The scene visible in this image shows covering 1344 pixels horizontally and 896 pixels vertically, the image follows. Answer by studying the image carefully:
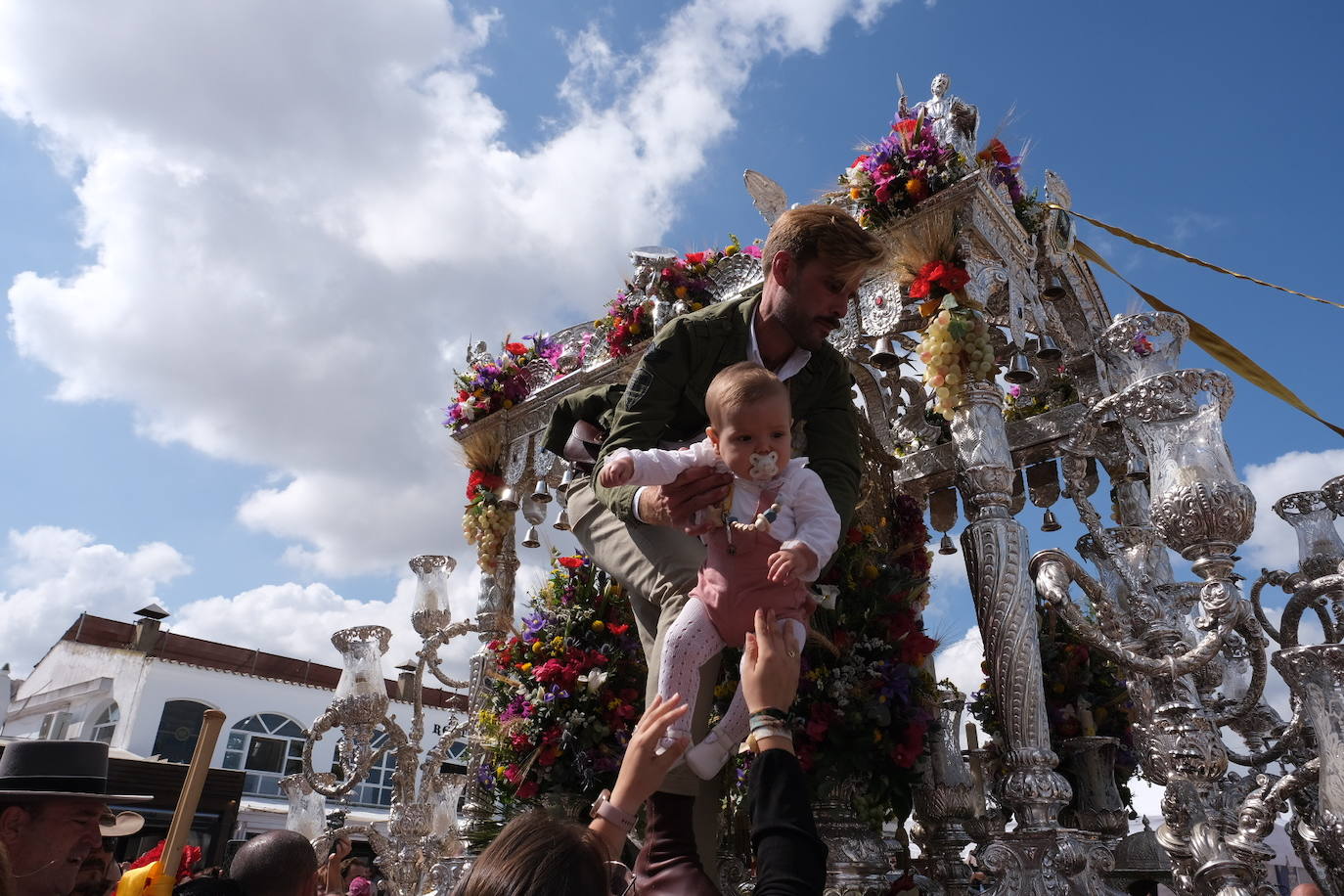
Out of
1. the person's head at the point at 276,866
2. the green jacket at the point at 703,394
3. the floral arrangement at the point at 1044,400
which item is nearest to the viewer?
the person's head at the point at 276,866

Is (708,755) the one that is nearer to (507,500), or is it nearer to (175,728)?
(507,500)

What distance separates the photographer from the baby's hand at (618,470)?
7.50ft

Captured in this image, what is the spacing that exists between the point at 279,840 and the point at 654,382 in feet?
5.78

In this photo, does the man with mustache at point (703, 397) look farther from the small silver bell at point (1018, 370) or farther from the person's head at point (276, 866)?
the small silver bell at point (1018, 370)

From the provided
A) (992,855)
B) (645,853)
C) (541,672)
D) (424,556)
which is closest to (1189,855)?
(992,855)

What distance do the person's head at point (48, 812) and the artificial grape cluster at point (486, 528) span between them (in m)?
4.64

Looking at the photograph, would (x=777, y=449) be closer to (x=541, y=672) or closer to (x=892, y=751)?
(x=892, y=751)

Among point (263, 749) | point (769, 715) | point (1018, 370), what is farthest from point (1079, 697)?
point (263, 749)

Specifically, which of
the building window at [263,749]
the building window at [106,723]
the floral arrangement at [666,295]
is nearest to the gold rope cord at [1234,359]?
the floral arrangement at [666,295]

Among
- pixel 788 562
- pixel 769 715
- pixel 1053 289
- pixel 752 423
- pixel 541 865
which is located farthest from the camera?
pixel 1053 289

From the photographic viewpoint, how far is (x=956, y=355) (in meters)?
4.16

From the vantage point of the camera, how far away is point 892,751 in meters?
3.47

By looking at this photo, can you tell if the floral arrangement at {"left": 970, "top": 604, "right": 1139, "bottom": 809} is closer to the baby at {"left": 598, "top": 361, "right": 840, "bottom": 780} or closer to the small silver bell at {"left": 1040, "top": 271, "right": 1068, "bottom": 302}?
the small silver bell at {"left": 1040, "top": 271, "right": 1068, "bottom": 302}

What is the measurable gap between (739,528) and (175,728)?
21972 millimetres
